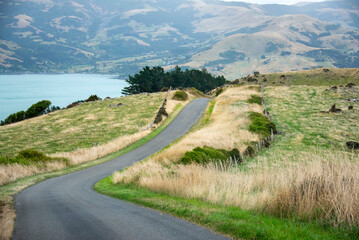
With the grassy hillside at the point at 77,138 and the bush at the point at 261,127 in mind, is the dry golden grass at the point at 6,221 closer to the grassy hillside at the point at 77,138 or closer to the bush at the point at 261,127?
the grassy hillside at the point at 77,138

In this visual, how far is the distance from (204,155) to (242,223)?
10.7 meters

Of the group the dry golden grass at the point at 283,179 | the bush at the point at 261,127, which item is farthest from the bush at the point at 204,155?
the bush at the point at 261,127

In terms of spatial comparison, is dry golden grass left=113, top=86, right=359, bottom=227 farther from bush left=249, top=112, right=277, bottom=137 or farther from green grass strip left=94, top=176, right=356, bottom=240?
bush left=249, top=112, right=277, bottom=137

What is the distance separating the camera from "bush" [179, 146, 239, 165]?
15.9 meters

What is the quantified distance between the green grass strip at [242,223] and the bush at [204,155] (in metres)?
6.35

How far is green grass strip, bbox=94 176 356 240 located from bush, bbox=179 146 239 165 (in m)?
6.35

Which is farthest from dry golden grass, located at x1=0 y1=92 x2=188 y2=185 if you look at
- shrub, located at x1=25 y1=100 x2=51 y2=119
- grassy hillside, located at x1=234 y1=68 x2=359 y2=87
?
grassy hillside, located at x1=234 y1=68 x2=359 y2=87

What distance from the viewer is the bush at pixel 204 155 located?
52.2ft

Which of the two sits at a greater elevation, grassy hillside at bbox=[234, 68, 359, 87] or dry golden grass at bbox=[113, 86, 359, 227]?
grassy hillside at bbox=[234, 68, 359, 87]

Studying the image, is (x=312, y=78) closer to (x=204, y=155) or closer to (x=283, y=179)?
(x=204, y=155)

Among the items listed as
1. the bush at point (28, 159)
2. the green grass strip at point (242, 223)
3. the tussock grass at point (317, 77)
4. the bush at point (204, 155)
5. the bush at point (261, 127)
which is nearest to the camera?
the green grass strip at point (242, 223)

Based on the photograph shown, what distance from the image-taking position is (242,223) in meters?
6.41

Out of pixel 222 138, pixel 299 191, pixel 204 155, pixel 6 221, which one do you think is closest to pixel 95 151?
pixel 222 138

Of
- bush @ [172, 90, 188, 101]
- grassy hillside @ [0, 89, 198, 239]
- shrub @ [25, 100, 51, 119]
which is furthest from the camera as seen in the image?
shrub @ [25, 100, 51, 119]
